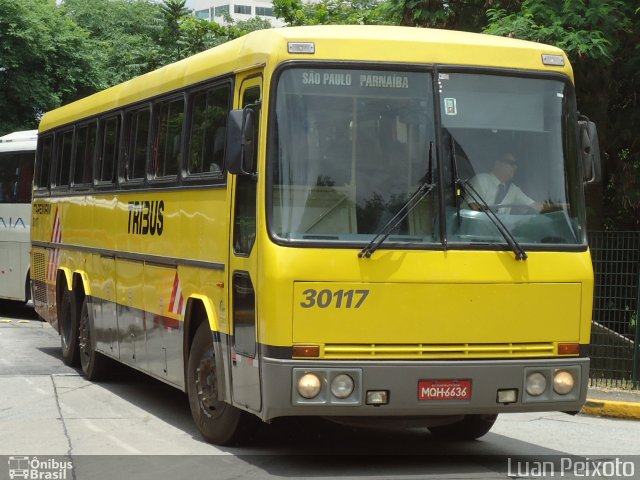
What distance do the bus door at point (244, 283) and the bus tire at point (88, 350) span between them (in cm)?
500

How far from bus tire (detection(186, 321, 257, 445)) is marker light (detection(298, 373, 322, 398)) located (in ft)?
3.95

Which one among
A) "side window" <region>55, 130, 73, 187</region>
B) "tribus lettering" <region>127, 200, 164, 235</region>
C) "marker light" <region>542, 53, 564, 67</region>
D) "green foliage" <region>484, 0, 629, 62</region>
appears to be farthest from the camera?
"green foliage" <region>484, 0, 629, 62</region>

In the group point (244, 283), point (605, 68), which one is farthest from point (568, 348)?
point (605, 68)

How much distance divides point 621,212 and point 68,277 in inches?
366

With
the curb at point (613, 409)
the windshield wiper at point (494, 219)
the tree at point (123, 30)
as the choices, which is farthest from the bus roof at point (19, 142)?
the tree at point (123, 30)

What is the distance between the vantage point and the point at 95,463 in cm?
893

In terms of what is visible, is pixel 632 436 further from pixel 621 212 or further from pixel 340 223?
pixel 621 212

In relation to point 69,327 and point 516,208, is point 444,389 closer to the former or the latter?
point 516,208

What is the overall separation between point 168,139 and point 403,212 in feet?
10.9

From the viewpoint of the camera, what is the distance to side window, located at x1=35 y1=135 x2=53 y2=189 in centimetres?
1667

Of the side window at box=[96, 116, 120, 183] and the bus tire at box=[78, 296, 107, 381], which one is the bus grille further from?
the bus tire at box=[78, 296, 107, 381]

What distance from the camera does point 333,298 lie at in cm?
841

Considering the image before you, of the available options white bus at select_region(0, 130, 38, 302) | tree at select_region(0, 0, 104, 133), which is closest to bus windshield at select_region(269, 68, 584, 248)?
white bus at select_region(0, 130, 38, 302)

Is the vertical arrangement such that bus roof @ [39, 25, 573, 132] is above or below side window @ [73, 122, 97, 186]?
above
